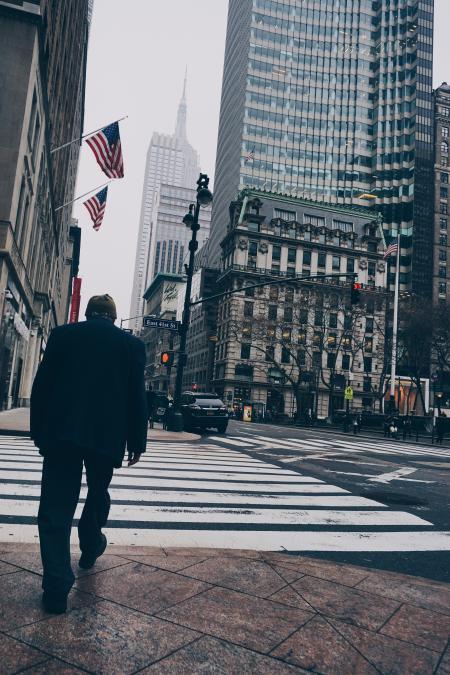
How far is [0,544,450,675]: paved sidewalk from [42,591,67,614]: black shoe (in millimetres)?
45

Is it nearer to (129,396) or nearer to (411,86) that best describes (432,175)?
(411,86)

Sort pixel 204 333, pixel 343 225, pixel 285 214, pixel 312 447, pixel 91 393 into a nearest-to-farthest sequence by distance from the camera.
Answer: pixel 91 393, pixel 312 447, pixel 285 214, pixel 343 225, pixel 204 333

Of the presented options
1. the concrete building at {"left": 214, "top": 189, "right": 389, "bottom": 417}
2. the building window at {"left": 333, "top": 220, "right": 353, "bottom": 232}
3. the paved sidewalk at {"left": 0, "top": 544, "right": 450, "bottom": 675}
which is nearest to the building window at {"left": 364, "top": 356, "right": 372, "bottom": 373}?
the concrete building at {"left": 214, "top": 189, "right": 389, "bottom": 417}

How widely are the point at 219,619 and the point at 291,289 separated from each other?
63.2 metres

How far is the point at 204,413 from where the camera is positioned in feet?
68.7

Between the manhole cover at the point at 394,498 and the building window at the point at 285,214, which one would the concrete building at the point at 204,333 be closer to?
the building window at the point at 285,214

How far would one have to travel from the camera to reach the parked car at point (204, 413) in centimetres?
2091

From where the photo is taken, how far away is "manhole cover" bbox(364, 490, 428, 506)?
7.25 metres

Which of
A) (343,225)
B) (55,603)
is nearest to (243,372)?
(343,225)

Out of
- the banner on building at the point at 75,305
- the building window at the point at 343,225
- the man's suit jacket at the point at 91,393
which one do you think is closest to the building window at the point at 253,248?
the building window at the point at 343,225

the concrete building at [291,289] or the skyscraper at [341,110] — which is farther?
the skyscraper at [341,110]

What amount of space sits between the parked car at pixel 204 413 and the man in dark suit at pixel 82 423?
1757cm

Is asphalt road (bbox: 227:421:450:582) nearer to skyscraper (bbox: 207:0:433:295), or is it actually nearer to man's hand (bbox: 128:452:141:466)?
man's hand (bbox: 128:452:141:466)

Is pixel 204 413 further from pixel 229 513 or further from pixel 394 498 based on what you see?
pixel 229 513
